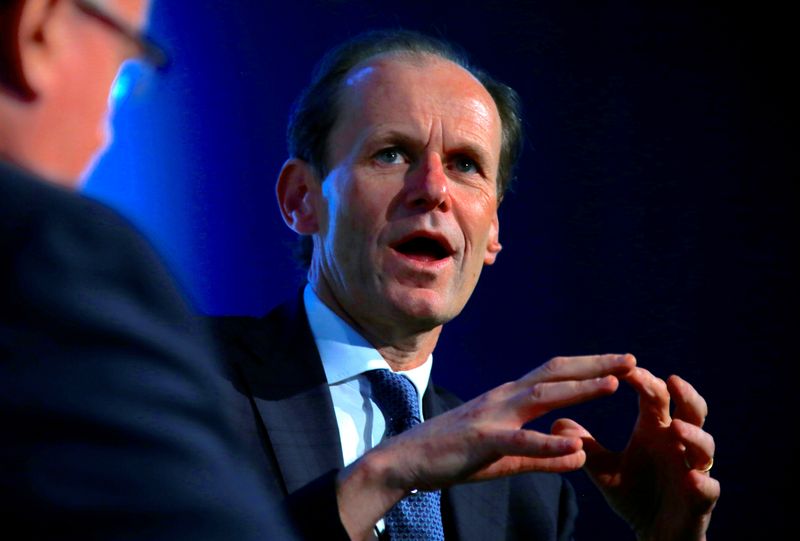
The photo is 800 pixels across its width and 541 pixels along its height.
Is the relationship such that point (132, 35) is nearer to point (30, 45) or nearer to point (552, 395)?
point (30, 45)

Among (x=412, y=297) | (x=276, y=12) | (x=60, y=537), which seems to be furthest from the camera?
(x=276, y=12)

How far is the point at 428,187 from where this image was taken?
49.5 inches

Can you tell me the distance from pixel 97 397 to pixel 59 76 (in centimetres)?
13

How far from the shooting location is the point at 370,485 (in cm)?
93

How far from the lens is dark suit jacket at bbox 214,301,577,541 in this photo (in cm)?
114

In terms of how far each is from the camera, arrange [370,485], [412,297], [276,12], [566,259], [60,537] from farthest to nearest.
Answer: [566,259], [276,12], [412,297], [370,485], [60,537]

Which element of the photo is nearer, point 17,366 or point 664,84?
point 17,366

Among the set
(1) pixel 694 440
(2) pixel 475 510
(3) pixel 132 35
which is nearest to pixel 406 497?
(2) pixel 475 510

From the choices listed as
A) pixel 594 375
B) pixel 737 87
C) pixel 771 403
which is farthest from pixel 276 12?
pixel 771 403

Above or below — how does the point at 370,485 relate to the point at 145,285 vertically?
below

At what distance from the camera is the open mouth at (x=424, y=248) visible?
4.12ft

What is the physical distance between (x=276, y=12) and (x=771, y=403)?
112cm

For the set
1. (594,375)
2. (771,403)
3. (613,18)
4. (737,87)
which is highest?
(613,18)

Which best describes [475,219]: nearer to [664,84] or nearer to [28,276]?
[664,84]
